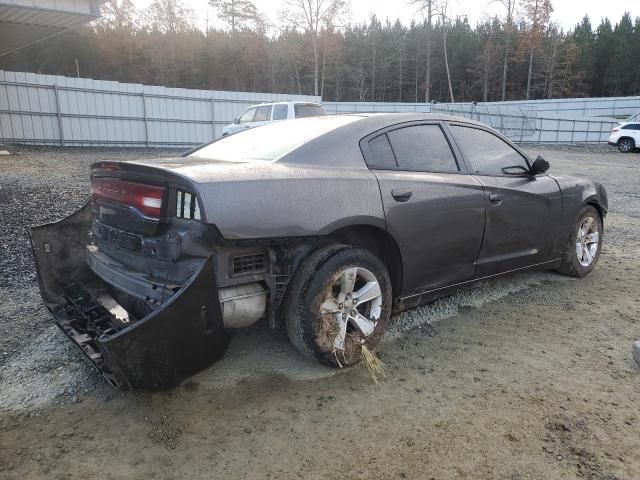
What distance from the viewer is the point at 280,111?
47.4 ft

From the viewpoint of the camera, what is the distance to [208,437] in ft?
7.43

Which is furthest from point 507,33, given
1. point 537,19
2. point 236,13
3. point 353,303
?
point 353,303

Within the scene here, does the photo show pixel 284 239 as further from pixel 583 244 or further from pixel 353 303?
pixel 583 244

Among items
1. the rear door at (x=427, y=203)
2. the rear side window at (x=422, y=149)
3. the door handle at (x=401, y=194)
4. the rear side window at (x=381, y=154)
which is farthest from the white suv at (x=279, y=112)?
the door handle at (x=401, y=194)

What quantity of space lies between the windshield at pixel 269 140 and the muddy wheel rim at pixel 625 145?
928 inches

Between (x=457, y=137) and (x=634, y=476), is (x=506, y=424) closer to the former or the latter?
(x=634, y=476)

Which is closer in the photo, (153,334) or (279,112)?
(153,334)

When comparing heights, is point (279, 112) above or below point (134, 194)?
above

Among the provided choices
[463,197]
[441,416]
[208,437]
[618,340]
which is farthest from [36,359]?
[618,340]

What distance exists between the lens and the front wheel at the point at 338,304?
2.68 m

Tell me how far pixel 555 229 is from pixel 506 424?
2393 mm

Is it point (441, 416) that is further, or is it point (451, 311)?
point (451, 311)

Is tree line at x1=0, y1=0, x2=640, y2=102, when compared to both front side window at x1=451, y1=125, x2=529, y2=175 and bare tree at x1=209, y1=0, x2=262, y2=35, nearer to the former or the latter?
bare tree at x1=209, y1=0, x2=262, y2=35

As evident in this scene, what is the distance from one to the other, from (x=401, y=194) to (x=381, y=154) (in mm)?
307
